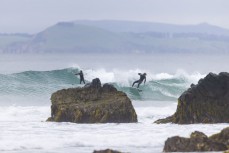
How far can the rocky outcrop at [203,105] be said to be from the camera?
873 inches

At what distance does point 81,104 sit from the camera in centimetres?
2300

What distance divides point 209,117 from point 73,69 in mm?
35914

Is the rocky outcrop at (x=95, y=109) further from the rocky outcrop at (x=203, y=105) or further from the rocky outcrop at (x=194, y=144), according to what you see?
the rocky outcrop at (x=194, y=144)

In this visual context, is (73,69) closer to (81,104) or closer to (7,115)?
(7,115)

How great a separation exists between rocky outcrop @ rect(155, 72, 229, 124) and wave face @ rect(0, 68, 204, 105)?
17038 millimetres

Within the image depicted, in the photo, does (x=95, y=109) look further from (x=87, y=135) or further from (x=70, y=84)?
(x=70, y=84)

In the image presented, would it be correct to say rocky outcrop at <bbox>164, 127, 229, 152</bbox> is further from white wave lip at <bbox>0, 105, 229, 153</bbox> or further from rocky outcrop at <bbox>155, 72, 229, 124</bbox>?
rocky outcrop at <bbox>155, 72, 229, 124</bbox>

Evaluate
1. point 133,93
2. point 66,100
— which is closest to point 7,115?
point 66,100

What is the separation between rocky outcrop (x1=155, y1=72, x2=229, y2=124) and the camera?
72.8ft

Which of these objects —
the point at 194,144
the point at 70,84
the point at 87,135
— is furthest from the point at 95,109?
the point at 70,84

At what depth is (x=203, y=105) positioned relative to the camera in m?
22.3

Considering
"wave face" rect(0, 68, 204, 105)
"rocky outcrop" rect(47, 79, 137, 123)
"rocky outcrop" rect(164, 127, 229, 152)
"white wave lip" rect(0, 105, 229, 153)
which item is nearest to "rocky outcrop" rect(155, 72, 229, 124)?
"white wave lip" rect(0, 105, 229, 153)

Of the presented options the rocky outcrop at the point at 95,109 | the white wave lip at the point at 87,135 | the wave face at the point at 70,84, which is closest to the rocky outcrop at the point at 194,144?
the white wave lip at the point at 87,135

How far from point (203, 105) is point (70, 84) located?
2854 cm
